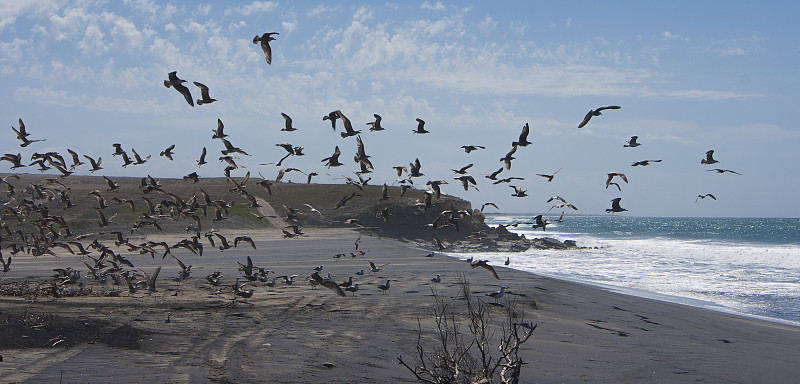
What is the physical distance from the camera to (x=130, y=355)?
8914 millimetres

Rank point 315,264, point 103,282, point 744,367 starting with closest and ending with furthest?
point 744,367 → point 103,282 → point 315,264

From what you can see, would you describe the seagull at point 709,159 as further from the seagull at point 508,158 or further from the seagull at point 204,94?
the seagull at point 204,94

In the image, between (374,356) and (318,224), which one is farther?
(318,224)

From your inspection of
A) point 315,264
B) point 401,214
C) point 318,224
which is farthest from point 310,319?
point 318,224

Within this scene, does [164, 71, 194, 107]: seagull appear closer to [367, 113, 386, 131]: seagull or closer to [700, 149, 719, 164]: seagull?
[367, 113, 386, 131]: seagull

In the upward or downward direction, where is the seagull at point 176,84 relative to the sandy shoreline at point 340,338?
upward

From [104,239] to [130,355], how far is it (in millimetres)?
27664

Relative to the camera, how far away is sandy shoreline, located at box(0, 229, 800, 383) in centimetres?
848

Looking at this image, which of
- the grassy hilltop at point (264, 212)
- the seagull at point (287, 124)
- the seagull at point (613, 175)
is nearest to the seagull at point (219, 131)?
the seagull at point (287, 124)

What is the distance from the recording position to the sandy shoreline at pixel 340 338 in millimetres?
8484

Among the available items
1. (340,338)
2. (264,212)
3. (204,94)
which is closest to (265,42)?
(204,94)

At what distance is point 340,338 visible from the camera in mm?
10570

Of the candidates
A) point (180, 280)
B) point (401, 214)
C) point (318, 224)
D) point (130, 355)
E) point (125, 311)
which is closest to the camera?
point (130, 355)

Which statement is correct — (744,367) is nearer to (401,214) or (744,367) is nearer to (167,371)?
(167,371)
